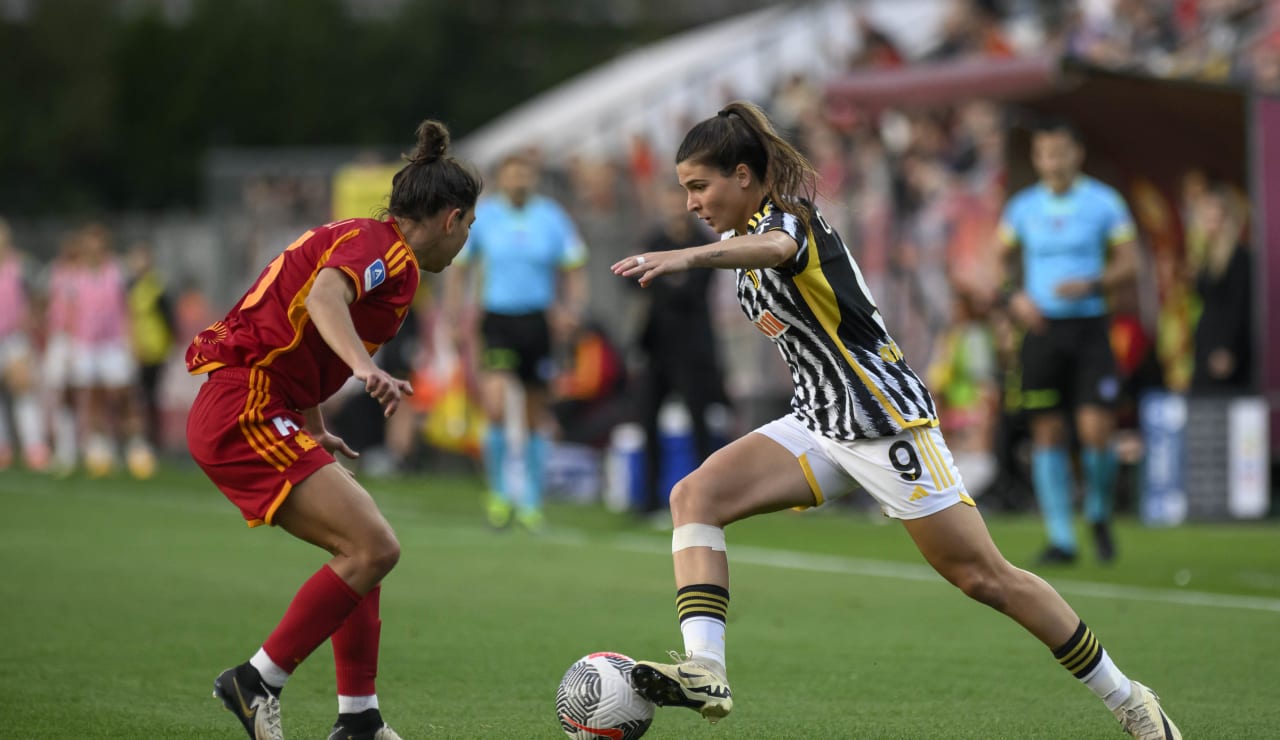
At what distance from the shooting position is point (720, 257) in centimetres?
505

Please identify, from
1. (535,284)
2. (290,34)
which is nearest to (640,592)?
(535,284)

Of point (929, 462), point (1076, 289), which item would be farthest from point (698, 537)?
point (1076, 289)

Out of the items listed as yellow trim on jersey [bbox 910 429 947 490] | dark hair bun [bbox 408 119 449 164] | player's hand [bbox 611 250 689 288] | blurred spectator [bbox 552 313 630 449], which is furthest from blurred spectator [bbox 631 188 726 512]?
player's hand [bbox 611 250 689 288]

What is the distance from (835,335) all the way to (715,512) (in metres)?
0.68

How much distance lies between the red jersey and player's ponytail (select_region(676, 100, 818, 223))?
972 millimetres

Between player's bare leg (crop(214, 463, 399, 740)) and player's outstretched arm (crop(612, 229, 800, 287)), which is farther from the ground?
player's outstretched arm (crop(612, 229, 800, 287))

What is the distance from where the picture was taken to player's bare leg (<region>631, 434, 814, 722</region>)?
5504 mm

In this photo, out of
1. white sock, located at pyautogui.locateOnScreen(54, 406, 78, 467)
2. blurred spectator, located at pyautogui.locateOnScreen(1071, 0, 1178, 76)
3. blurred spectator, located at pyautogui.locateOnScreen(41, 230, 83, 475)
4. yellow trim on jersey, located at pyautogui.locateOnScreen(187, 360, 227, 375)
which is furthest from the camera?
white sock, located at pyautogui.locateOnScreen(54, 406, 78, 467)

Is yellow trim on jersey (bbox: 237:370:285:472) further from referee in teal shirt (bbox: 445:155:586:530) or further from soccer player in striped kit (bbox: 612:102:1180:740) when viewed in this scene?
referee in teal shirt (bbox: 445:155:586:530)

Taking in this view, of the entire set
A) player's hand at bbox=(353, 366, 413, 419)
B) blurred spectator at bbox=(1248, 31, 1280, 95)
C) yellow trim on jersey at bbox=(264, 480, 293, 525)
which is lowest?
yellow trim on jersey at bbox=(264, 480, 293, 525)

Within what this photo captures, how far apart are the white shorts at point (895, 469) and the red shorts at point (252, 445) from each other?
1.55 meters

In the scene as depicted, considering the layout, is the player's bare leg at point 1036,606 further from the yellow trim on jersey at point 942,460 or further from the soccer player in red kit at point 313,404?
the soccer player in red kit at point 313,404

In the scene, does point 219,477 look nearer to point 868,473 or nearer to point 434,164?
point 434,164

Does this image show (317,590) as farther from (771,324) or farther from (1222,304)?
(1222,304)
